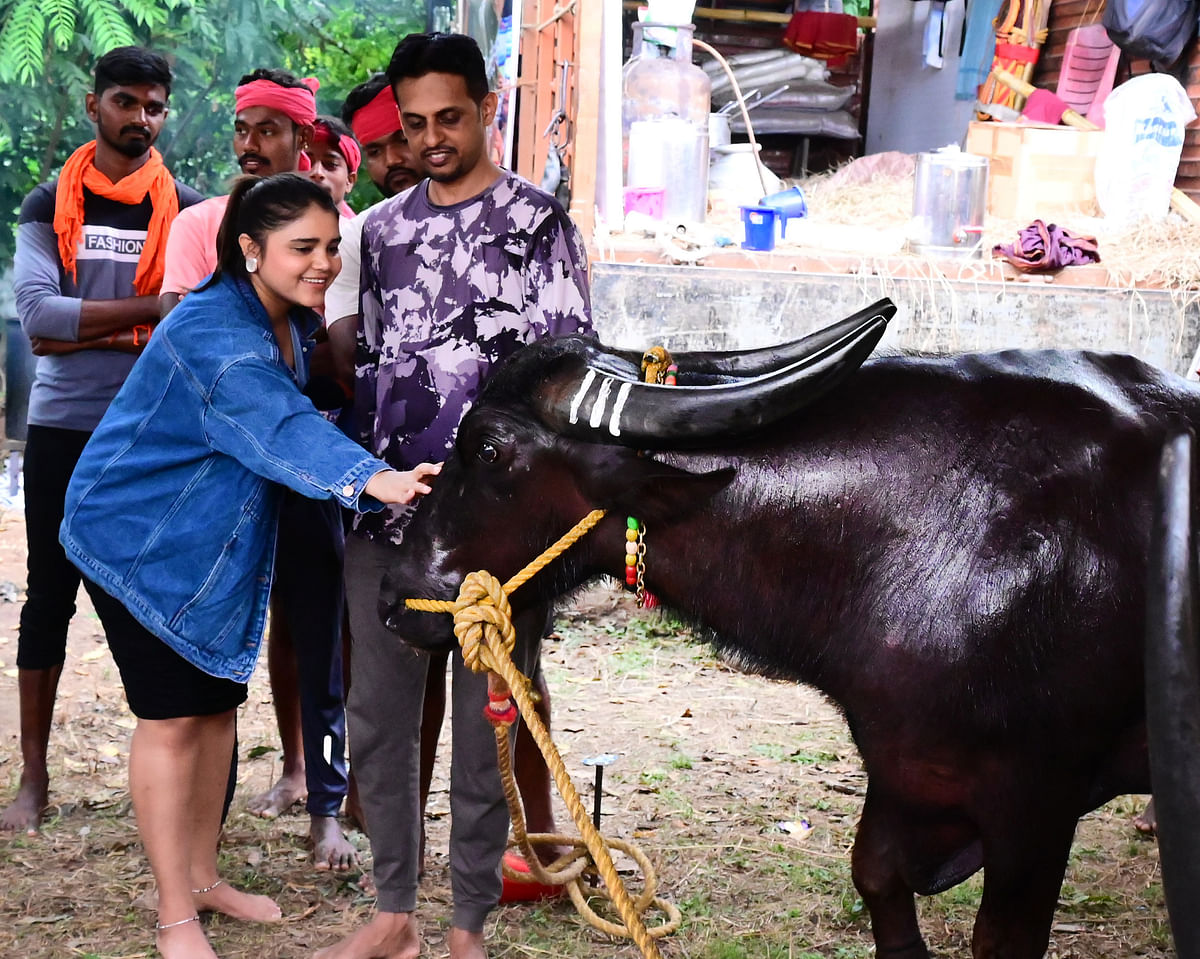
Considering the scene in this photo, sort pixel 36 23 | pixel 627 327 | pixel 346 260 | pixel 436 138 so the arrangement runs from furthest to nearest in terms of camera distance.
→ 1. pixel 36 23
2. pixel 627 327
3. pixel 346 260
4. pixel 436 138

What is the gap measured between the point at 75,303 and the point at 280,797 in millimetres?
1600

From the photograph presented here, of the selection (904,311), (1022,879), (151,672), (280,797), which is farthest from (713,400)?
(904,311)

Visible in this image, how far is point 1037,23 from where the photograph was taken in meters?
8.88

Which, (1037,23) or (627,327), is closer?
(627,327)

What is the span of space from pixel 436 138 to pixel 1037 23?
7.27m

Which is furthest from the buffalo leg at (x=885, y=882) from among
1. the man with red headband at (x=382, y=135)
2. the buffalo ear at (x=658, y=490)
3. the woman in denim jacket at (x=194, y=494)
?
the man with red headband at (x=382, y=135)

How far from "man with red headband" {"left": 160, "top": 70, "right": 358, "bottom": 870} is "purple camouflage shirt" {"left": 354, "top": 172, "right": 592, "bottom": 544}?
62cm

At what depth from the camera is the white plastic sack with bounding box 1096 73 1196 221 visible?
6965mm

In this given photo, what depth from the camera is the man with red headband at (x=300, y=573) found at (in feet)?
11.5

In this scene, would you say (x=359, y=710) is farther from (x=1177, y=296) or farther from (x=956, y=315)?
(x=1177, y=296)

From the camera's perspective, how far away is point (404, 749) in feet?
9.84

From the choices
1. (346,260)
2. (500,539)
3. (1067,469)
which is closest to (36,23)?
(346,260)

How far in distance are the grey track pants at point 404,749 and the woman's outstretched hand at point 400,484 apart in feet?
1.21

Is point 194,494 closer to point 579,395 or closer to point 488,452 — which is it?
point 488,452
